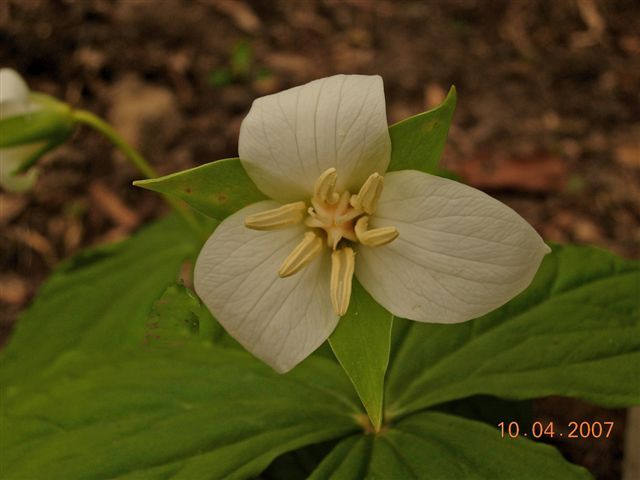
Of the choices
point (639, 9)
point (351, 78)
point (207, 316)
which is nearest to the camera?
point (351, 78)

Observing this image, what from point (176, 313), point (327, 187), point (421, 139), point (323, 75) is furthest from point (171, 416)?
point (323, 75)

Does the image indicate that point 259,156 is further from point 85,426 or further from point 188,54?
point 188,54

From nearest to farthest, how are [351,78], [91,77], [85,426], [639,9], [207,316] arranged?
[351,78] → [85,426] → [207,316] → [91,77] → [639,9]

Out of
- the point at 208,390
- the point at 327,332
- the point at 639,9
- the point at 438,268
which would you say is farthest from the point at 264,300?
the point at 639,9

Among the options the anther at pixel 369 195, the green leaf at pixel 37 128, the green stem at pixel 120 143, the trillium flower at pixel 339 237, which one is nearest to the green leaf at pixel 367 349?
the trillium flower at pixel 339 237

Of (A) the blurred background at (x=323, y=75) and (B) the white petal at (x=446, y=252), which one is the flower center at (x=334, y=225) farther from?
(A) the blurred background at (x=323, y=75)

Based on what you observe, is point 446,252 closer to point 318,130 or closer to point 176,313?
point 318,130
